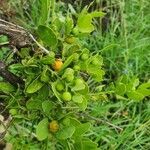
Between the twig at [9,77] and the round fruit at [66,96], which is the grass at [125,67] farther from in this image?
the round fruit at [66,96]

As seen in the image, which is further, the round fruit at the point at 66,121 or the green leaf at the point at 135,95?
the green leaf at the point at 135,95

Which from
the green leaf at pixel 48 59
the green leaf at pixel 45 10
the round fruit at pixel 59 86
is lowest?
the round fruit at pixel 59 86

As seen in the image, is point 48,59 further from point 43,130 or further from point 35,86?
point 43,130

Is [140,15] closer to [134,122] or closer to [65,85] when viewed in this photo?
[134,122]

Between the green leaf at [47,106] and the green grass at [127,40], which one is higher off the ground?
the green leaf at [47,106]

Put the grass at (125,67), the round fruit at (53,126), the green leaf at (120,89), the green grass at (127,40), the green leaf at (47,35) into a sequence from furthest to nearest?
the green grass at (127,40) < the grass at (125,67) < the green leaf at (120,89) < the round fruit at (53,126) < the green leaf at (47,35)

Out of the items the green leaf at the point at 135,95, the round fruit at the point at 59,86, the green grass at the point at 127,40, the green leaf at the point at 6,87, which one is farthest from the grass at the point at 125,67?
the round fruit at the point at 59,86

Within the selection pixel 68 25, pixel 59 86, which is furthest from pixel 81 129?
pixel 68 25
